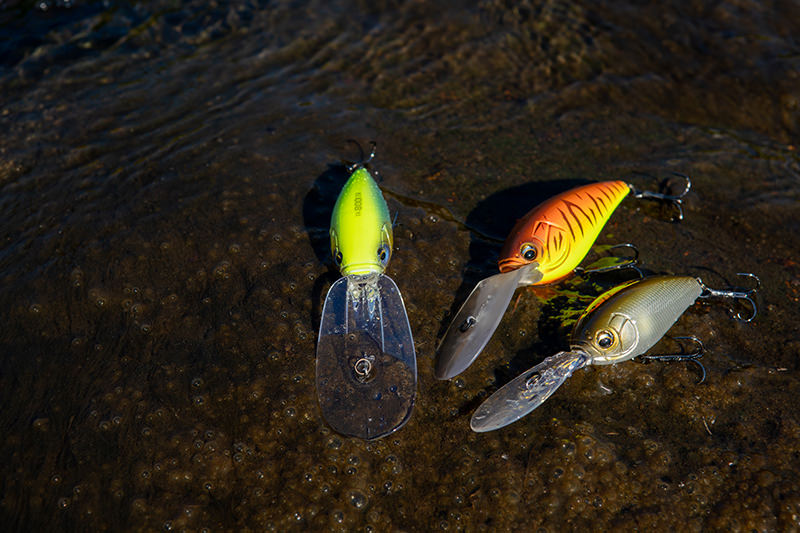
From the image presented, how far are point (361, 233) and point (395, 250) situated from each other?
73cm

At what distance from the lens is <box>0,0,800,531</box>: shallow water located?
309 centimetres

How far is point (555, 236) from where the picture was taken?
3.77 m

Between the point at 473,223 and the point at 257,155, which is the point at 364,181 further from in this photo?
the point at 257,155

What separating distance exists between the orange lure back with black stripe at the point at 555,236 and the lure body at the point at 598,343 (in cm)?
37

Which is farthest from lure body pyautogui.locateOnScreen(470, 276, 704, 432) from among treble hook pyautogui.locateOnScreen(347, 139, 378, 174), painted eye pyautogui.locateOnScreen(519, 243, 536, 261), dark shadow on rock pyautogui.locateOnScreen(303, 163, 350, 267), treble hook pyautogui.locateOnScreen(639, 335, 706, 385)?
treble hook pyautogui.locateOnScreen(347, 139, 378, 174)

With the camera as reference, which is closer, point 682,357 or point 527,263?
point 682,357

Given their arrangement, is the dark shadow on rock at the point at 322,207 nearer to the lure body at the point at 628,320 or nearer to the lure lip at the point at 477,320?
the lure lip at the point at 477,320

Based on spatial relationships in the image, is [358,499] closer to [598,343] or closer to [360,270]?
[360,270]

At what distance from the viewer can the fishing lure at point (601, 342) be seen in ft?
10.5

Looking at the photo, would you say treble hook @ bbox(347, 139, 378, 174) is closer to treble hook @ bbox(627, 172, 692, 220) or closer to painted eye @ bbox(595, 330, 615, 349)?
treble hook @ bbox(627, 172, 692, 220)

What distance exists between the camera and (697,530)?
2922 mm

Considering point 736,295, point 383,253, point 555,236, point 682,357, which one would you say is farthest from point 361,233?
point 736,295

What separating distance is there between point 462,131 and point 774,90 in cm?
352

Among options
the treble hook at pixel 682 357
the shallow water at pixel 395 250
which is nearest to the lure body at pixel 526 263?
the shallow water at pixel 395 250
